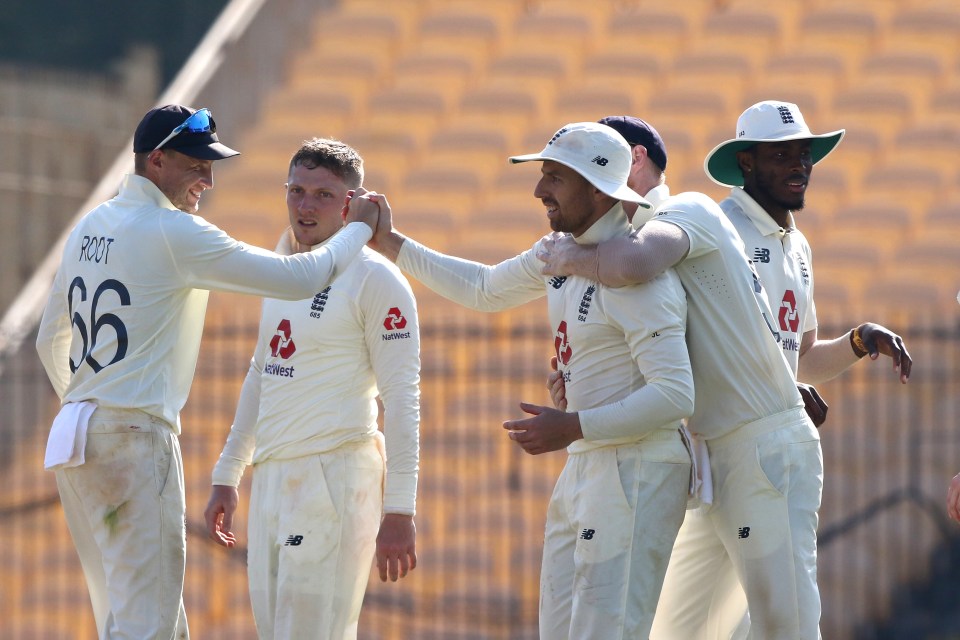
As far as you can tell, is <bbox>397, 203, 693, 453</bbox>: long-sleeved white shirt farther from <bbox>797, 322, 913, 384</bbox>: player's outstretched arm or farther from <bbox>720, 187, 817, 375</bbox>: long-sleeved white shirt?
<bbox>797, 322, 913, 384</bbox>: player's outstretched arm

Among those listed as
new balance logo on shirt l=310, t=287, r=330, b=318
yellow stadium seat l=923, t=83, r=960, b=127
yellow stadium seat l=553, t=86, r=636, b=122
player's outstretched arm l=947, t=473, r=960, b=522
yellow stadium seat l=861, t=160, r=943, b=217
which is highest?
yellow stadium seat l=553, t=86, r=636, b=122

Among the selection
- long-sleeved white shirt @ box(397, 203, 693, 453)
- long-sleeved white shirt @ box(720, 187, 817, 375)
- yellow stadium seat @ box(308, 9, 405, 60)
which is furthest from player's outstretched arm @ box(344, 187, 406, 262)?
yellow stadium seat @ box(308, 9, 405, 60)

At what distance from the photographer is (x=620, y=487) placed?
4.44 metres

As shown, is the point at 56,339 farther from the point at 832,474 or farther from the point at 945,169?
the point at 945,169

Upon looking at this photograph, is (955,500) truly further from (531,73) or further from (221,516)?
(531,73)

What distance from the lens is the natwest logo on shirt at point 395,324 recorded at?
514cm

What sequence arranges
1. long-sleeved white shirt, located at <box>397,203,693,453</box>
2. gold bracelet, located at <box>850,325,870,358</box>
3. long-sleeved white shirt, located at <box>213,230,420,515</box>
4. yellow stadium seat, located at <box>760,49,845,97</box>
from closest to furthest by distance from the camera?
long-sleeved white shirt, located at <box>397,203,693,453</box>
long-sleeved white shirt, located at <box>213,230,420,515</box>
gold bracelet, located at <box>850,325,870,358</box>
yellow stadium seat, located at <box>760,49,845,97</box>

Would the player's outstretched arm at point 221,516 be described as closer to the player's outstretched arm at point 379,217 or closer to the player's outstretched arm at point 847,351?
the player's outstretched arm at point 379,217

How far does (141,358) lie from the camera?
476 centimetres

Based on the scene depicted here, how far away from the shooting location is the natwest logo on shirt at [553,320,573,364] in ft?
15.2

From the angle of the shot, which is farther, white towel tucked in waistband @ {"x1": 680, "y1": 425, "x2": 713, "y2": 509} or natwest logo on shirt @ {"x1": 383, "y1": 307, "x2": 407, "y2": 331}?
natwest logo on shirt @ {"x1": 383, "y1": 307, "x2": 407, "y2": 331}

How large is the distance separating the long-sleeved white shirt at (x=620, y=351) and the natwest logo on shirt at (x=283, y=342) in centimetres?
94

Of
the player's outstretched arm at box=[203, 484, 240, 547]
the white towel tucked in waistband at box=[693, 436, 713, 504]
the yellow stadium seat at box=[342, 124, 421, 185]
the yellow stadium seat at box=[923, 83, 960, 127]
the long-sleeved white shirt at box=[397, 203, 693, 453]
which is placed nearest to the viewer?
the long-sleeved white shirt at box=[397, 203, 693, 453]

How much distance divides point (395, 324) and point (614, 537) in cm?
118
